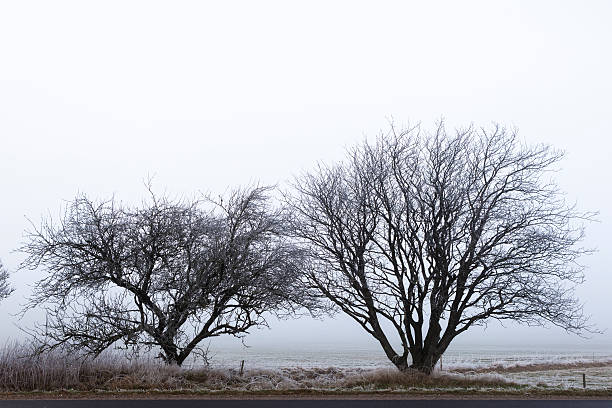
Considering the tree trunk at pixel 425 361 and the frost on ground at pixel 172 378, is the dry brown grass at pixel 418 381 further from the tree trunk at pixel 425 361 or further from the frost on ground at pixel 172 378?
the tree trunk at pixel 425 361

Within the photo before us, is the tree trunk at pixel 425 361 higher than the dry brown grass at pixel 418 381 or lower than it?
higher

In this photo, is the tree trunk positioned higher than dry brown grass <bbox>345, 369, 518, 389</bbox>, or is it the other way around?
the tree trunk

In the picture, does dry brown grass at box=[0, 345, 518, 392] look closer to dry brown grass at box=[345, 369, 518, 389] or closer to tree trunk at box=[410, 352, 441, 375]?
dry brown grass at box=[345, 369, 518, 389]

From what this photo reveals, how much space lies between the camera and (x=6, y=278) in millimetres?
39344

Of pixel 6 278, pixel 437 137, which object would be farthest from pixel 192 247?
pixel 6 278

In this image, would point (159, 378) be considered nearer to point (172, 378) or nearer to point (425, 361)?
point (172, 378)

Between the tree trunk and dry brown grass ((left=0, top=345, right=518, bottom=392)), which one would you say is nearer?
dry brown grass ((left=0, top=345, right=518, bottom=392))
